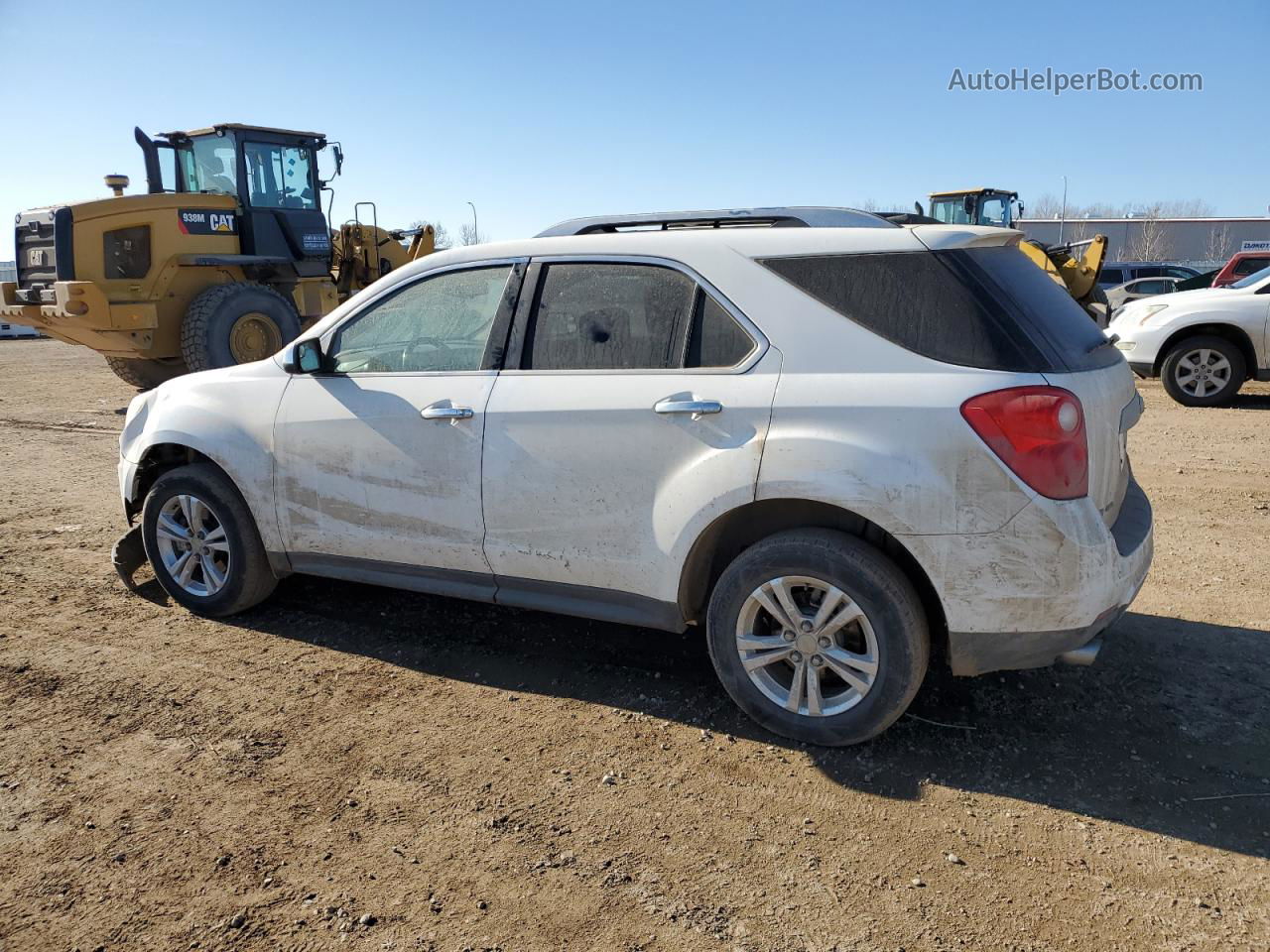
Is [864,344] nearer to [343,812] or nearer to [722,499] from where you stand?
[722,499]

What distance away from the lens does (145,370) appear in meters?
13.1

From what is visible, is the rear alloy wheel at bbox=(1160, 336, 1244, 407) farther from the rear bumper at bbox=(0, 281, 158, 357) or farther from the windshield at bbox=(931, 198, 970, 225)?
the rear bumper at bbox=(0, 281, 158, 357)

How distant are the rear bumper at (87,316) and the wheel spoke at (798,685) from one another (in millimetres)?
10604

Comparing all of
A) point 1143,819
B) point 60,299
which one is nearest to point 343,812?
point 1143,819

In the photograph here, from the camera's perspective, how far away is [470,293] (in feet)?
13.4

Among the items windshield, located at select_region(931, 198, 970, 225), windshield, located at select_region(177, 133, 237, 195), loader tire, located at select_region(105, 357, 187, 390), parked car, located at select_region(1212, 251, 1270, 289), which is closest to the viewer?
windshield, located at select_region(177, 133, 237, 195)

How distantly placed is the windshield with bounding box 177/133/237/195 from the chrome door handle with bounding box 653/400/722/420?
11390 mm

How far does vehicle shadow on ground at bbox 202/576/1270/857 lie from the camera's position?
314 centimetres

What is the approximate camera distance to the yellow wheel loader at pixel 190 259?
37.7 ft

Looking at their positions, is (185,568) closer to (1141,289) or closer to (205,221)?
(205,221)

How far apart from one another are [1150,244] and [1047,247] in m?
61.0

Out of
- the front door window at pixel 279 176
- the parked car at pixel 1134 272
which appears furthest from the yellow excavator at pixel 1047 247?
the front door window at pixel 279 176

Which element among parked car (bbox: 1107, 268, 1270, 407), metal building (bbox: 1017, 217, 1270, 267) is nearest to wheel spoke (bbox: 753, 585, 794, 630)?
parked car (bbox: 1107, 268, 1270, 407)

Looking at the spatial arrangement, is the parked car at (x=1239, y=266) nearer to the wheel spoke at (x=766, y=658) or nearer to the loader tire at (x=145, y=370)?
the loader tire at (x=145, y=370)
